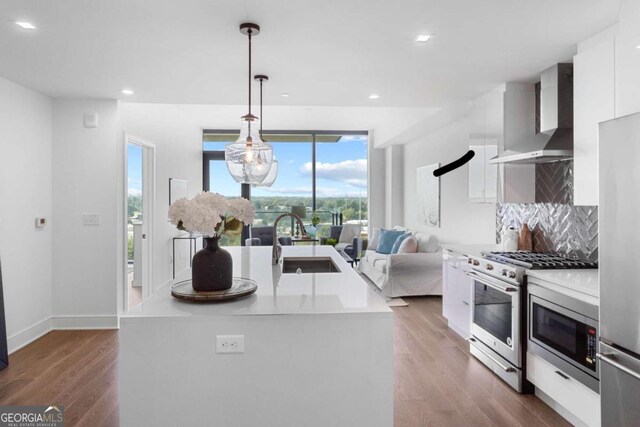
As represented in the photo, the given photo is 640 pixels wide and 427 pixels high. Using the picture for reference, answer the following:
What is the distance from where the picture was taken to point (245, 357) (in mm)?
1659

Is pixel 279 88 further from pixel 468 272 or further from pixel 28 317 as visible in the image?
pixel 28 317

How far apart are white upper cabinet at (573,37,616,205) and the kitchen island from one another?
1832 millimetres

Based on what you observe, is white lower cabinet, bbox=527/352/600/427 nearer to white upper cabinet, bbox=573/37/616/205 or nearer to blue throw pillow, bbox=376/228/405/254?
white upper cabinet, bbox=573/37/616/205

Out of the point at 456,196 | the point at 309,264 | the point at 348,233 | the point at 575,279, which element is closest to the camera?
the point at 575,279

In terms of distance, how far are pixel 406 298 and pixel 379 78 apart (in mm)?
3142

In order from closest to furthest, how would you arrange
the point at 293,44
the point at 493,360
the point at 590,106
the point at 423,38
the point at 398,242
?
1. the point at 590,106
2. the point at 423,38
3. the point at 293,44
4. the point at 493,360
5. the point at 398,242

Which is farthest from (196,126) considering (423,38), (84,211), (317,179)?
(423,38)

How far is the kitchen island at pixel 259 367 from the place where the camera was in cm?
162

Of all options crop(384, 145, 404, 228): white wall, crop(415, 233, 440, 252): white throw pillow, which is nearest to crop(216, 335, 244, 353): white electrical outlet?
crop(415, 233, 440, 252): white throw pillow

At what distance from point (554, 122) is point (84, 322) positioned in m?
4.80

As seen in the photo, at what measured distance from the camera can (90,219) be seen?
4223 millimetres

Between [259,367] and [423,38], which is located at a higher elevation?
[423,38]

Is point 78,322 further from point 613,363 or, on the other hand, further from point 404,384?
point 613,363

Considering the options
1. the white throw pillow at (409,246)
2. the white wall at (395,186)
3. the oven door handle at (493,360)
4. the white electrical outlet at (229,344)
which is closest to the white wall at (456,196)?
the white throw pillow at (409,246)
